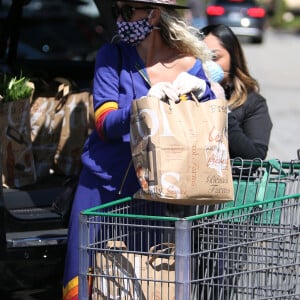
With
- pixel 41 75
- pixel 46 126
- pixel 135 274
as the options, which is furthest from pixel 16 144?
pixel 135 274

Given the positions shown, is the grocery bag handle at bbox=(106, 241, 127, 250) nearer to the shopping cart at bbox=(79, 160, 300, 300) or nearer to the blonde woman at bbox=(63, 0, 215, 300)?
the shopping cart at bbox=(79, 160, 300, 300)

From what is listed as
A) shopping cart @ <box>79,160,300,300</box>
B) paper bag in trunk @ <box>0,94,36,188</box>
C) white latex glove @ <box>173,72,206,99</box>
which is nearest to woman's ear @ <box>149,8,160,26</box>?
white latex glove @ <box>173,72,206,99</box>

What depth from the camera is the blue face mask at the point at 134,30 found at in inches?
146

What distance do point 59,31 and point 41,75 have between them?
1513mm

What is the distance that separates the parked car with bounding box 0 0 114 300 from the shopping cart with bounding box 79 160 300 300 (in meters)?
0.68

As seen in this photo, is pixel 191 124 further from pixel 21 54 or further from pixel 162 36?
pixel 21 54

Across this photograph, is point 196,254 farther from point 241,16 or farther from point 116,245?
point 241,16

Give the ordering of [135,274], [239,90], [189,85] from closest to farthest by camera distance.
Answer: [135,274] → [189,85] → [239,90]

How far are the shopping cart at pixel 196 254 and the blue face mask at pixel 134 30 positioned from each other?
2.20 feet

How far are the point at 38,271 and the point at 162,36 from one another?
1.22 m

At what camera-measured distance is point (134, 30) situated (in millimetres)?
3705

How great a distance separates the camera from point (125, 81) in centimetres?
373

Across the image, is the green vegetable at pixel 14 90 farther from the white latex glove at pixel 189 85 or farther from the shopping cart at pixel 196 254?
the white latex glove at pixel 189 85

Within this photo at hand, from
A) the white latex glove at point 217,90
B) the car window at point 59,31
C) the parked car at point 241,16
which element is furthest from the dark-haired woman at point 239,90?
the parked car at point 241,16
